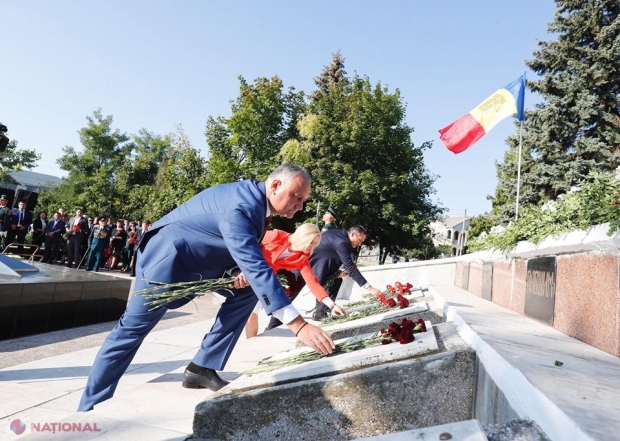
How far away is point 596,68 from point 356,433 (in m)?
17.7

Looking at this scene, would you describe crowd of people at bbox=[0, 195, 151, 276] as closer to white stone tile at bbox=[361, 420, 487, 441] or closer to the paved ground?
the paved ground

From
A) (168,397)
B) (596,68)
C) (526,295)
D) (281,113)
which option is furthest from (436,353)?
(281,113)

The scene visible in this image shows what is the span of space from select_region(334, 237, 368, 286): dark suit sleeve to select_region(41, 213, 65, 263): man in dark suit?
39.8 ft

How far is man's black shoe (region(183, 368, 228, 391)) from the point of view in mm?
3133

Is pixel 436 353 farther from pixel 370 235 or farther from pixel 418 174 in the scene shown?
pixel 418 174

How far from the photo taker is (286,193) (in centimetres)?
261

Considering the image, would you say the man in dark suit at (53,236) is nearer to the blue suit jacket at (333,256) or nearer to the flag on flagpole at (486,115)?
the blue suit jacket at (333,256)

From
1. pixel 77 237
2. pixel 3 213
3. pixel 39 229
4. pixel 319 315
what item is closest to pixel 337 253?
pixel 319 315

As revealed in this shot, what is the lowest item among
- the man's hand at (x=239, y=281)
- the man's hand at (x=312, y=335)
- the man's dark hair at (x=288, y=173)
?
the man's hand at (x=312, y=335)

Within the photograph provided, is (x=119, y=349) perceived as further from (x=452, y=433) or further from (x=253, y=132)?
(x=253, y=132)

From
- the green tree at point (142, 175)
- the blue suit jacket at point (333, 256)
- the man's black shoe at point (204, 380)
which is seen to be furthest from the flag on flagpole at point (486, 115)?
the green tree at point (142, 175)

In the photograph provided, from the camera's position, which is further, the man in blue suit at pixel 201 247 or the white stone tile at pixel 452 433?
the man in blue suit at pixel 201 247

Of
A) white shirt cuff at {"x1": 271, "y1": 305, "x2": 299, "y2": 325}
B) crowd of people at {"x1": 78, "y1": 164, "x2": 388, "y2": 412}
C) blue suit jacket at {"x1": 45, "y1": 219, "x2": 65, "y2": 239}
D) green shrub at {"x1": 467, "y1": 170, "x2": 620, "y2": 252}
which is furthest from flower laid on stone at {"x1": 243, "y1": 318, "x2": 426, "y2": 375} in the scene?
blue suit jacket at {"x1": 45, "y1": 219, "x2": 65, "y2": 239}

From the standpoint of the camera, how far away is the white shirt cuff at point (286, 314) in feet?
7.27
